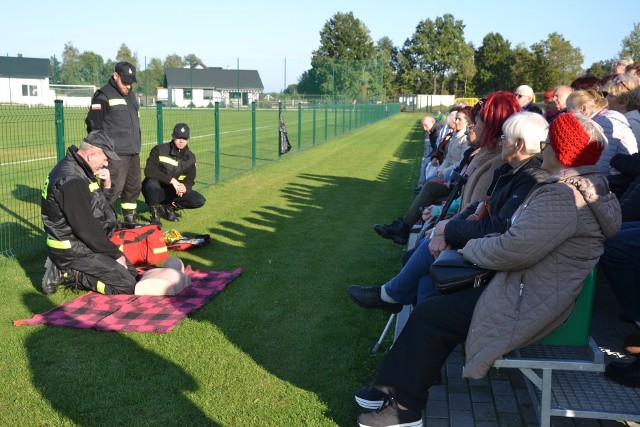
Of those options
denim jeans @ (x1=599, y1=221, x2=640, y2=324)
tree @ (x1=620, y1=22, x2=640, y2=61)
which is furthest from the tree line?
denim jeans @ (x1=599, y1=221, x2=640, y2=324)

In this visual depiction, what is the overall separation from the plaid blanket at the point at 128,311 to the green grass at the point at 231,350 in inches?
3.4

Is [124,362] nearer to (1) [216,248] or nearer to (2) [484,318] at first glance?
(2) [484,318]

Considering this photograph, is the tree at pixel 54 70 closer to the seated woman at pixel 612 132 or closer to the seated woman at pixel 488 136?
the seated woman at pixel 488 136

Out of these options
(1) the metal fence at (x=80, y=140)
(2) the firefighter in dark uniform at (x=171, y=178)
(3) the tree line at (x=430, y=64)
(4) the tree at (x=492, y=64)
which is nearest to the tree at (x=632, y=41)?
(3) the tree line at (x=430, y=64)

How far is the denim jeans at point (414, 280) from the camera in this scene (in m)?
3.88

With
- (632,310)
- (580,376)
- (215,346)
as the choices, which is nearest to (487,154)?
(632,310)

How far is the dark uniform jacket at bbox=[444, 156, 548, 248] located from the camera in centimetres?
362

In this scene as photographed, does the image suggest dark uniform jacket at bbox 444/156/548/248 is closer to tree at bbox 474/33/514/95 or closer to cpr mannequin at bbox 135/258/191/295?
cpr mannequin at bbox 135/258/191/295

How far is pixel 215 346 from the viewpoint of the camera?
15.0ft

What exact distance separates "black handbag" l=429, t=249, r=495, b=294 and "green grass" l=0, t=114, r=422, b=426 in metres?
0.98

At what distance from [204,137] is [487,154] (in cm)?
1902

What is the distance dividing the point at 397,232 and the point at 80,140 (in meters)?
10.3

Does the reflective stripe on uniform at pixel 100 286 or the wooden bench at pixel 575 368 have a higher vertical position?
the wooden bench at pixel 575 368

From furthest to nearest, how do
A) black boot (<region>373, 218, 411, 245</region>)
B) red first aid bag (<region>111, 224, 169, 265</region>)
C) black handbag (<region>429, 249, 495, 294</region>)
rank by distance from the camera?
black boot (<region>373, 218, 411, 245</region>) → red first aid bag (<region>111, 224, 169, 265</region>) → black handbag (<region>429, 249, 495, 294</region>)
